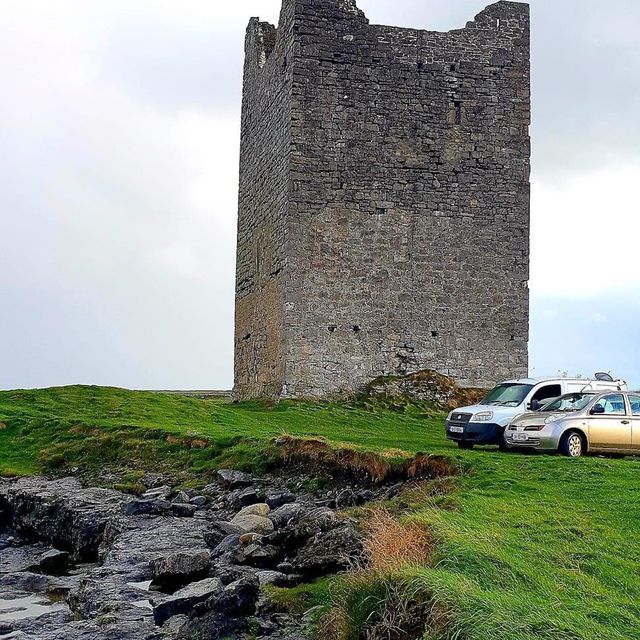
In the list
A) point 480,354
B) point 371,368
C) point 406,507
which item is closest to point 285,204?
point 371,368

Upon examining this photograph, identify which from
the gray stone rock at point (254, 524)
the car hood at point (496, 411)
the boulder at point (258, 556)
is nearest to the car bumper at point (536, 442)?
the car hood at point (496, 411)

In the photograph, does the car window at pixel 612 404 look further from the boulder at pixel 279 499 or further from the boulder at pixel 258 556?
the boulder at pixel 258 556

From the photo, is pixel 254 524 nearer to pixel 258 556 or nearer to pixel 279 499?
pixel 258 556

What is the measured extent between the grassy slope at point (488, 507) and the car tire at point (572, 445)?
136 cm

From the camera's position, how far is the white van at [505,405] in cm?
2020

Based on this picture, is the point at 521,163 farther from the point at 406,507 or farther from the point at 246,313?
the point at 406,507

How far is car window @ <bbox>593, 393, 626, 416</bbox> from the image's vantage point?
1859 cm

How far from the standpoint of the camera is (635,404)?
18.9 metres

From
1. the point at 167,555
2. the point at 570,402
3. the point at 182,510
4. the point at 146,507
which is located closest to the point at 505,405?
the point at 570,402

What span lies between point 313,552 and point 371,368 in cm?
1774

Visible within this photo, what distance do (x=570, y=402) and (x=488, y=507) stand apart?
8.03 metres

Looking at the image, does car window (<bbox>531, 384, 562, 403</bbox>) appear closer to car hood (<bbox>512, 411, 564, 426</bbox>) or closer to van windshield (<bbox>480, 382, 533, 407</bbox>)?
van windshield (<bbox>480, 382, 533, 407</bbox>)

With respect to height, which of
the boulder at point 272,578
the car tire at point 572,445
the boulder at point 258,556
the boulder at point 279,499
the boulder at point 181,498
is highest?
the car tire at point 572,445

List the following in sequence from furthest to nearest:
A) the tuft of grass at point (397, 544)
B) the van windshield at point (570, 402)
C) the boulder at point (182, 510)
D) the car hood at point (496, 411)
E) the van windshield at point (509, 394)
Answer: the van windshield at point (509, 394), the car hood at point (496, 411), the van windshield at point (570, 402), the boulder at point (182, 510), the tuft of grass at point (397, 544)
